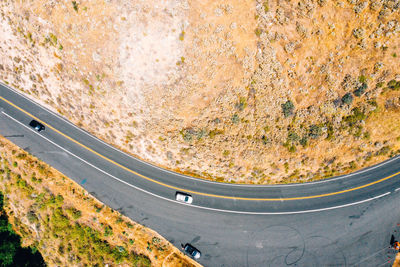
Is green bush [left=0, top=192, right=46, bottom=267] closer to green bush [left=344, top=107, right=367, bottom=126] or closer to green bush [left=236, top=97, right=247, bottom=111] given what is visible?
green bush [left=236, top=97, right=247, bottom=111]

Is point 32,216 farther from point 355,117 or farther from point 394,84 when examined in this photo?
point 394,84

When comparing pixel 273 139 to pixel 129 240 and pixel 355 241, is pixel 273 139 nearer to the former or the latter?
pixel 355 241

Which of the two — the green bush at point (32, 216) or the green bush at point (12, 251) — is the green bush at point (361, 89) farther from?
the green bush at point (12, 251)

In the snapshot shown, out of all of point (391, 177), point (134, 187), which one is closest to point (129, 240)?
point (134, 187)

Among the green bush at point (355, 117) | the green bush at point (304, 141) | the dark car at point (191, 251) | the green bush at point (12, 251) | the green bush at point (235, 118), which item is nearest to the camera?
the dark car at point (191, 251)

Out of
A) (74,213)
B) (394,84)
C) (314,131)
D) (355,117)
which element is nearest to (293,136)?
(314,131)

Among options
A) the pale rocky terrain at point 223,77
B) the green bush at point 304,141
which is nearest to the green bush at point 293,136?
the pale rocky terrain at point 223,77
